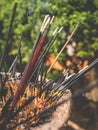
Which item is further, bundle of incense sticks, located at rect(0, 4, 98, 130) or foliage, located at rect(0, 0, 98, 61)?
foliage, located at rect(0, 0, 98, 61)

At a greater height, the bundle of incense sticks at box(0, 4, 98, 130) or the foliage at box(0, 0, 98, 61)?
the foliage at box(0, 0, 98, 61)

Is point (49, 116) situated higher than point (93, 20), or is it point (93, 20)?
point (93, 20)

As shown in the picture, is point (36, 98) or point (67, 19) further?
point (67, 19)

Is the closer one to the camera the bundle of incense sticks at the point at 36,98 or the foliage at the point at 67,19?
the bundle of incense sticks at the point at 36,98

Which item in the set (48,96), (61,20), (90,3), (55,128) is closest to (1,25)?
(61,20)

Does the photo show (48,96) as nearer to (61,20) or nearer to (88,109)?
(61,20)

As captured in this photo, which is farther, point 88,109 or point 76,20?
point 88,109

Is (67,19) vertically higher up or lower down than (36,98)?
higher up

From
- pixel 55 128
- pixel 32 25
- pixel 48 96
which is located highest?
pixel 32 25

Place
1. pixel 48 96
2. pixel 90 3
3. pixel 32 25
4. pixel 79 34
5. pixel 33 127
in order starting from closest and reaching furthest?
pixel 33 127 < pixel 48 96 < pixel 90 3 < pixel 79 34 < pixel 32 25

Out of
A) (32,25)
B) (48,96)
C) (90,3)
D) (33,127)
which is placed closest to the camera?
(33,127)

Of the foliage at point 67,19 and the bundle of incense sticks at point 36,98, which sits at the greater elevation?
the foliage at point 67,19
